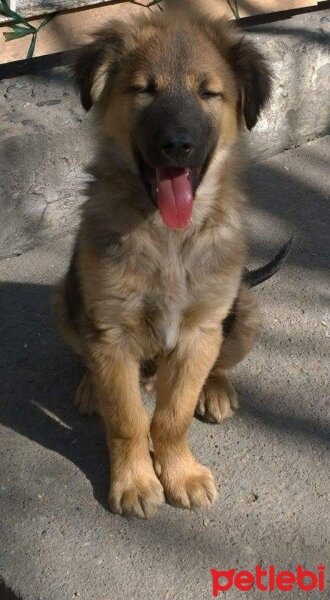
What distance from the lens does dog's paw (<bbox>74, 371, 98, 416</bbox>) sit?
327cm

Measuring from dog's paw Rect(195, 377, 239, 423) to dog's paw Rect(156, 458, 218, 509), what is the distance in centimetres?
30

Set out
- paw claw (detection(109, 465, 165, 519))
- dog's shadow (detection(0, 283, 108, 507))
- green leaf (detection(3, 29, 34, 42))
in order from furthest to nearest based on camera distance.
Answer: green leaf (detection(3, 29, 34, 42))
dog's shadow (detection(0, 283, 108, 507))
paw claw (detection(109, 465, 165, 519))

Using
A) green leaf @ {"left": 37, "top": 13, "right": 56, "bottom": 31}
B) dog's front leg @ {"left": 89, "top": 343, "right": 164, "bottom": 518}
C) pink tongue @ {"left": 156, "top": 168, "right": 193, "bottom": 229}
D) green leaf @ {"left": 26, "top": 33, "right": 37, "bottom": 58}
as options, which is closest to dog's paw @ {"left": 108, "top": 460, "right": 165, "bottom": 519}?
dog's front leg @ {"left": 89, "top": 343, "right": 164, "bottom": 518}

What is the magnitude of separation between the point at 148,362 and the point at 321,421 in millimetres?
744

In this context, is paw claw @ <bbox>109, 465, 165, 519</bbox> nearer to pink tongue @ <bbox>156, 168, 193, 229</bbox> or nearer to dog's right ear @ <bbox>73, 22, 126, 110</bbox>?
pink tongue @ <bbox>156, 168, 193, 229</bbox>

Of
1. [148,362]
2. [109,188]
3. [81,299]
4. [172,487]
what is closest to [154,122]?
[109,188]

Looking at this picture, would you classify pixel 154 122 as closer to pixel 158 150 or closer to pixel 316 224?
pixel 158 150

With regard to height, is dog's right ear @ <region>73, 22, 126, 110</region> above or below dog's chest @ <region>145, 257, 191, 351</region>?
above

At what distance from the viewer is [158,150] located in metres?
2.56

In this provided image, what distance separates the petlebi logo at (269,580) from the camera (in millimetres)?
2631

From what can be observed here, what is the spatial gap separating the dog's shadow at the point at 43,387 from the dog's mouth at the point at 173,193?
38.3 inches

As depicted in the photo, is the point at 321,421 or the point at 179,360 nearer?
the point at 179,360

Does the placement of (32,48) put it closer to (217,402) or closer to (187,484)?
(217,402)

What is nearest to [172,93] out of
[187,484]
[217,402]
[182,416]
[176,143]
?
[176,143]
